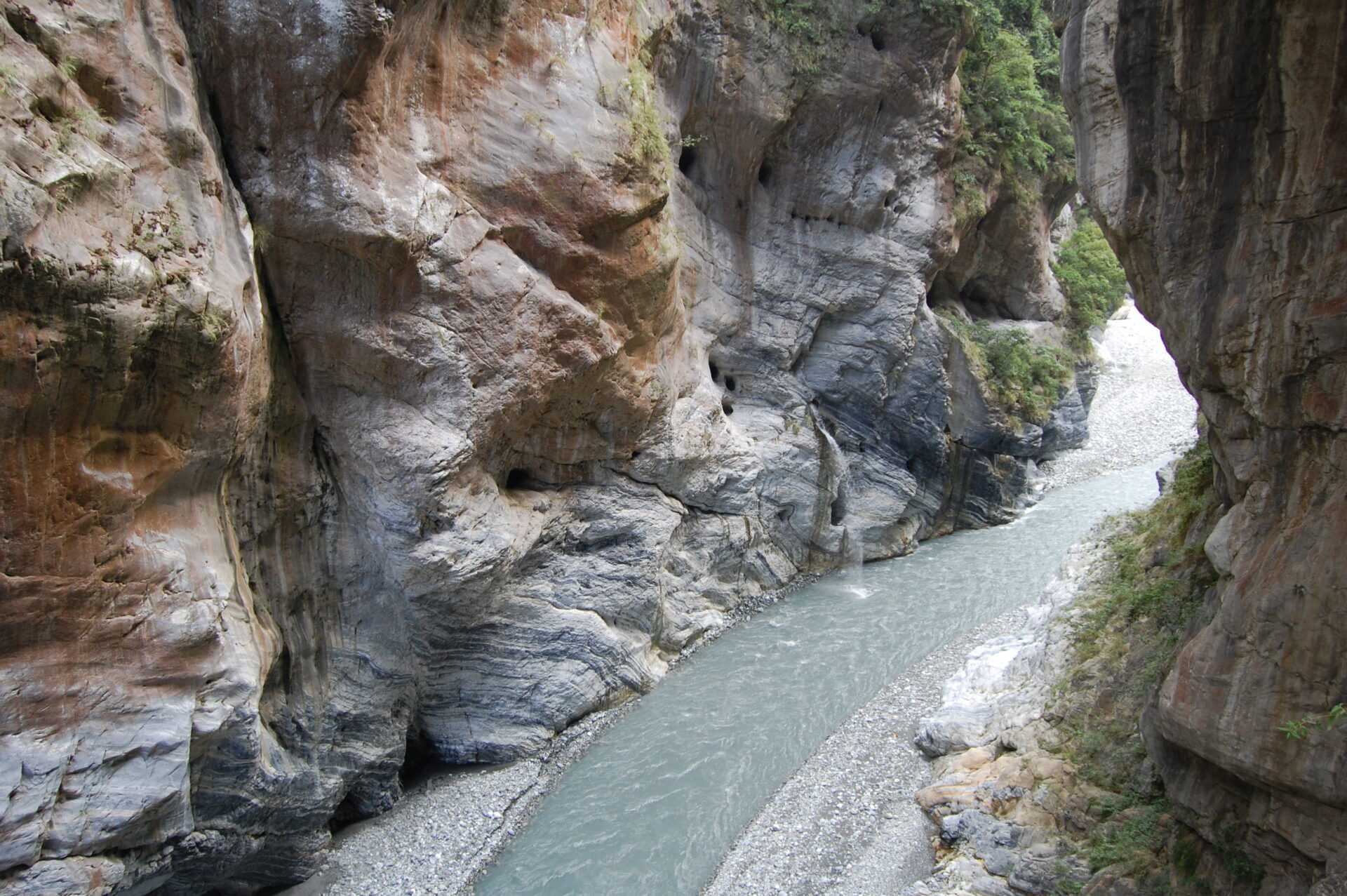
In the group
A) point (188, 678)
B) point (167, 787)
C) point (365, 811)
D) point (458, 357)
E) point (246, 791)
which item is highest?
point (458, 357)

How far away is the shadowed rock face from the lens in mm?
5223

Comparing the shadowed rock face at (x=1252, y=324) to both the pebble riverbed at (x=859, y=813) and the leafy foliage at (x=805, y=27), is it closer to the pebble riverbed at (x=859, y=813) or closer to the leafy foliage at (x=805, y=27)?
the pebble riverbed at (x=859, y=813)

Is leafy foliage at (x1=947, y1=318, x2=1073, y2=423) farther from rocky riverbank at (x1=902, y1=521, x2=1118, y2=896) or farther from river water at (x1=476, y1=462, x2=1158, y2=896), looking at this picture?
rocky riverbank at (x1=902, y1=521, x2=1118, y2=896)

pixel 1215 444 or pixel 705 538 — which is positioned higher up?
pixel 1215 444

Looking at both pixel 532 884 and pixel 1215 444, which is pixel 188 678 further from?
pixel 1215 444

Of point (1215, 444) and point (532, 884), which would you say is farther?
point (532, 884)

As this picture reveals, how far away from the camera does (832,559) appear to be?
18141mm

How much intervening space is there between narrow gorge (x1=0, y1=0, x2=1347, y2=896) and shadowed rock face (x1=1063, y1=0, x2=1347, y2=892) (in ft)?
0.09

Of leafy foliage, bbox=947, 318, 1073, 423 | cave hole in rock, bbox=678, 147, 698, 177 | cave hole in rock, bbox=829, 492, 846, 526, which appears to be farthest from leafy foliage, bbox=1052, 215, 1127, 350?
cave hole in rock, bbox=678, 147, 698, 177

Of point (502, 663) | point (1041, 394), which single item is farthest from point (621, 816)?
point (1041, 394)

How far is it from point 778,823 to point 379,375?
23.3 ft

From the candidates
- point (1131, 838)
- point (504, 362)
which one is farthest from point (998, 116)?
point (1131, 838)

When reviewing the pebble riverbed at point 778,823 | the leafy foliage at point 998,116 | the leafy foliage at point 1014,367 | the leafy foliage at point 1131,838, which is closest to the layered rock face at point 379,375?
the pebble riverbed at point 778,823

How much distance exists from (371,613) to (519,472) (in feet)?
9.59
